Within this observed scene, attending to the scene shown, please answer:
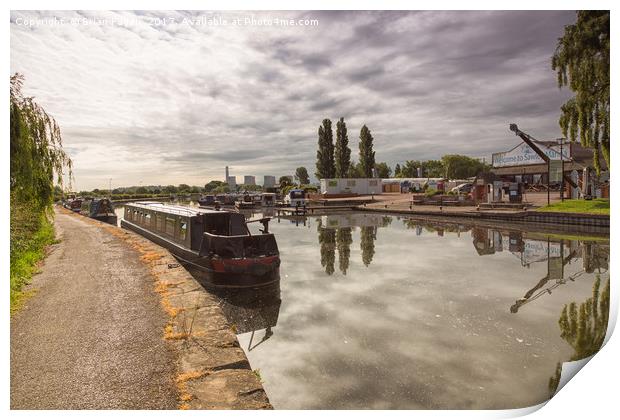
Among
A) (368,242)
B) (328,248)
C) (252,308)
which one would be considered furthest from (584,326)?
(368,242)

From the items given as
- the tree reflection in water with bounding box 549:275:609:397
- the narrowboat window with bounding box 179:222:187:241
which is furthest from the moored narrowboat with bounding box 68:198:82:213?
the tree reflection in water with bounding box 549:275:609:397

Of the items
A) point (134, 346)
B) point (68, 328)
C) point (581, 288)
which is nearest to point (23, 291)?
point (68, 328)

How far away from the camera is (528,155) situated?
43000mm

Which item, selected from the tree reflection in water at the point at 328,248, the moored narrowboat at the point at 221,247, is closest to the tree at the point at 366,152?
the tree reflection in water at the point at 328,248

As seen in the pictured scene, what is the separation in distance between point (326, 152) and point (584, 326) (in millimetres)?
51516

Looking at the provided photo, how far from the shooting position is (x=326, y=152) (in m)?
57.8

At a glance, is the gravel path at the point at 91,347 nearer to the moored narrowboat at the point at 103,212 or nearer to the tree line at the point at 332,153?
the moored narrowboat at the point at 103,212

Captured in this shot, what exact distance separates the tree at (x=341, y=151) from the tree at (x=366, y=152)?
4224mm

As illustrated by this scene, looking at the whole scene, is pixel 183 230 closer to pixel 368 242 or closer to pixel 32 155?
pixel 32 155

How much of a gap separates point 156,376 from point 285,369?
223 cm

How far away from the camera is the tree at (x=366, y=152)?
200 ft

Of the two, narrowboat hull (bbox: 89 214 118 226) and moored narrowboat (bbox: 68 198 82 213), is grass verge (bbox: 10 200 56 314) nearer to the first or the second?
narrowboat hull (bbox: 89 214 118 226)

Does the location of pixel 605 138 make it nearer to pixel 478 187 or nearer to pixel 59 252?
pixel 59 252

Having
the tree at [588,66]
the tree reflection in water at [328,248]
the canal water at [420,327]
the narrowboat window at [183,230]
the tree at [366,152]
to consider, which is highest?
the tree at [366,152]
